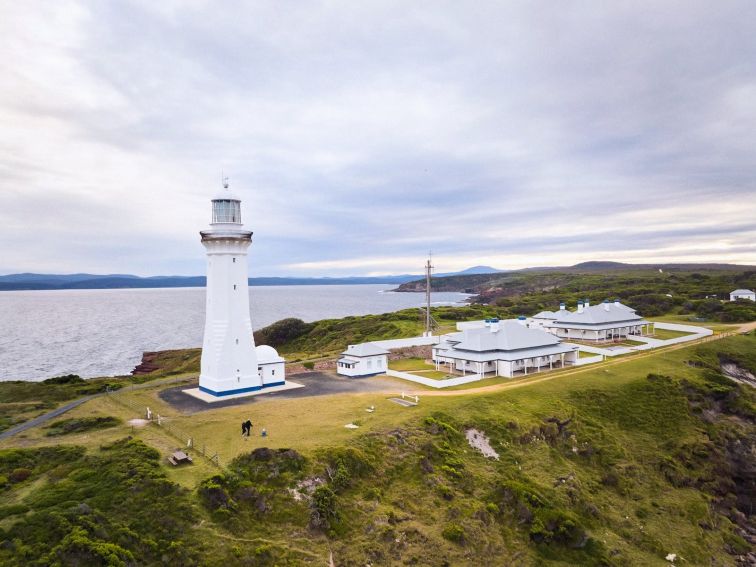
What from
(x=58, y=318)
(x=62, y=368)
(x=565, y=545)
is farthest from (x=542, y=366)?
(x=58, y=318)

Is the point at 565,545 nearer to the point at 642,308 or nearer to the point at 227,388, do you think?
the point at 227,388

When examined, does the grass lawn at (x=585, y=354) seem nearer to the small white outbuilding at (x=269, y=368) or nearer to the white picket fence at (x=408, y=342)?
the white picket fence at (x=408, y=342)

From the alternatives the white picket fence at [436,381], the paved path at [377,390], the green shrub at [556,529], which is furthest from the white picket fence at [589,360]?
the green shrub at [556,529]

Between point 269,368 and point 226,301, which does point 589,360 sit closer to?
point 269,368

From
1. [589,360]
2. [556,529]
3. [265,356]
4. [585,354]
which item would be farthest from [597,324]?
[265,356]

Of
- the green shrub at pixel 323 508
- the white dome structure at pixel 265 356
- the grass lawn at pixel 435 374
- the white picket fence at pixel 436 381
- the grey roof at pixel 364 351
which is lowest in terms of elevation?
the green shrub at pixel 323 508
